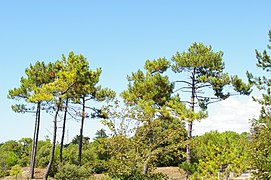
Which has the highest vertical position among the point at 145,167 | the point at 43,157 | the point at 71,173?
A: the point at 43,157

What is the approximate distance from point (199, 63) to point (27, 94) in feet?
35.1

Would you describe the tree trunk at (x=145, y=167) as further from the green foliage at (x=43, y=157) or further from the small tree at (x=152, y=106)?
the green foliage at (x=43, y=157)

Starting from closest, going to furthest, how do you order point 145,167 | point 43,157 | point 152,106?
point 145,167
point 152,106
point 43,157

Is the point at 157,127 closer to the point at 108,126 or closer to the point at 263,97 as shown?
the point at 108,126

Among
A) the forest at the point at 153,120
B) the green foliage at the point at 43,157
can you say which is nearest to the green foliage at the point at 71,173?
the forest at the point at 153,120

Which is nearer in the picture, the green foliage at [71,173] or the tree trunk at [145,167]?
the tree trunk at [145,167]

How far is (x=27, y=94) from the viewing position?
72.6ft

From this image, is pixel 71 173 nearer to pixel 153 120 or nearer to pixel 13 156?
pixel 153 120

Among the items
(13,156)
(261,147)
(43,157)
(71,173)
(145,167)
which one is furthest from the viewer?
(13,156)

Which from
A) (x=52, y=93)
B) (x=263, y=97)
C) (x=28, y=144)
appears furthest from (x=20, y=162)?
(x=263, y=97)

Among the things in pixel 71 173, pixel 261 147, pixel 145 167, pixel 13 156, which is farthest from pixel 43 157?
pixel 261 147

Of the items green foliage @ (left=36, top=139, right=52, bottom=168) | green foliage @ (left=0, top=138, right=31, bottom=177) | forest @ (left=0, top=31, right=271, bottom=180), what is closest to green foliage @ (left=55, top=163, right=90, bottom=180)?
forest @ (left=0, top=31, right=271, bottom=180)

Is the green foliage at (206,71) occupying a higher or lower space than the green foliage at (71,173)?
higher

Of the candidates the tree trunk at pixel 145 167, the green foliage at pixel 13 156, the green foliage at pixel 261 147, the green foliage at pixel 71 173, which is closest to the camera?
the green foliage at pixel 261 147
